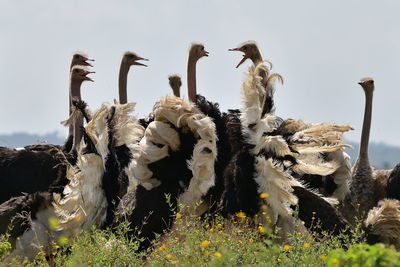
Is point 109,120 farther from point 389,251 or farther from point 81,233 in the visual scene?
point 389,251

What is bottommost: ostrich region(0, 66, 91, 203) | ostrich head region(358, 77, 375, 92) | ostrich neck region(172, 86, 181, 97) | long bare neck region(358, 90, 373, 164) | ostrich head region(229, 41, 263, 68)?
ostrich region(0, 66, 91, 203)

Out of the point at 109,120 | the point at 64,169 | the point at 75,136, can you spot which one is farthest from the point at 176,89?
the point at 109,120

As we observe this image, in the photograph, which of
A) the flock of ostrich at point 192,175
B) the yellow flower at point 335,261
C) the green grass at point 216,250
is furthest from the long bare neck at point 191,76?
the yellow flower at point 335,261

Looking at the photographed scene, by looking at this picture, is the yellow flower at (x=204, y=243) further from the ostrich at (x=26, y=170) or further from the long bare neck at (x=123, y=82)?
the long bare neck at (x=123, y=82)

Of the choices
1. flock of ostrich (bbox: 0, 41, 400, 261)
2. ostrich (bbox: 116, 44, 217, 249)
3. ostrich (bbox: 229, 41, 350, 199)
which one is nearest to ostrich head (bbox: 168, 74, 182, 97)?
ostrich (bbox: 229, 41, 350, 199)

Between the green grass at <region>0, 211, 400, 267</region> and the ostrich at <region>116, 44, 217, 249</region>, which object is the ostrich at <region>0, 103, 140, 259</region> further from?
the green grass at <region>0, 211, 400, 267</region>

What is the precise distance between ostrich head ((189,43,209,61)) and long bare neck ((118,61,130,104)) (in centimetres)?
137

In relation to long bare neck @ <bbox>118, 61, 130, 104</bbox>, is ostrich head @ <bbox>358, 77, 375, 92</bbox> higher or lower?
higher

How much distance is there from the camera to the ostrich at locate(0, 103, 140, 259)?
879 centimetres

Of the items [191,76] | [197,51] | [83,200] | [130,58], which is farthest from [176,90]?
[83,200]

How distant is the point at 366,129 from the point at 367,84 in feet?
2.30

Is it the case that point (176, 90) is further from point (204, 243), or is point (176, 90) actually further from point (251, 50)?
point (204, 243)

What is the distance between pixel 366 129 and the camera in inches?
527

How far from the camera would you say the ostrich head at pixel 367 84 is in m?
13.8
